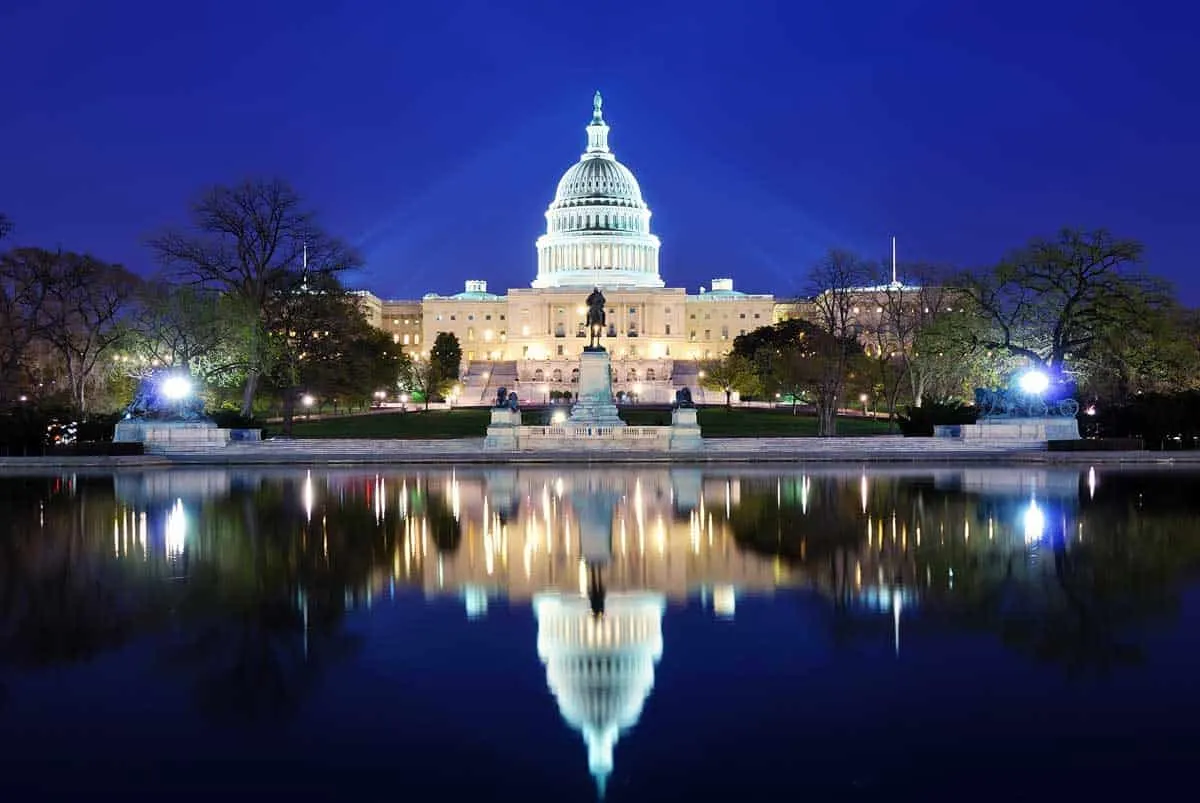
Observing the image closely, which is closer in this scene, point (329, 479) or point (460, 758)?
point (460, 758)

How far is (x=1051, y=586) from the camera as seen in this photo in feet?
48.3

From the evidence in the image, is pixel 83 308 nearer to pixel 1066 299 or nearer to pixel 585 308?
pixel 1066 299

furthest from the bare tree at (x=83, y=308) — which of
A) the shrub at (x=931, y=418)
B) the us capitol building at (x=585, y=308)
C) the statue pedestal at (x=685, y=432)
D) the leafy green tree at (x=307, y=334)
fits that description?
the us capitol building at (x=585, y=308)

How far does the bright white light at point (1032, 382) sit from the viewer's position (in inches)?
1818

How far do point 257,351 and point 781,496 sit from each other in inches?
1247

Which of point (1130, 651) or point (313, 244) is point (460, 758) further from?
point (313, 244)

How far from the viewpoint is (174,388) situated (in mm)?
46031

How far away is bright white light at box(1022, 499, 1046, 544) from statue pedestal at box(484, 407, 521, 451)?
22.6 meters

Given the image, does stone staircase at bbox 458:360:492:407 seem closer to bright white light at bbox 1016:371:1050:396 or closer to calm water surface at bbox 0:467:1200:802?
bright white light at bbox 1016:371:1050:396

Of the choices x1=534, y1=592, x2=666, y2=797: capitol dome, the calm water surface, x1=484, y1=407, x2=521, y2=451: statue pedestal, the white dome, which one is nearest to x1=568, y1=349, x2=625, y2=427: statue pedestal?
A: x1=484, y1=407, x2=521, y2=451: statue pedestal

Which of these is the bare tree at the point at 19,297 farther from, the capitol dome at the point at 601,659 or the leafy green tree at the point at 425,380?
the capitol dome at the point at 601,659

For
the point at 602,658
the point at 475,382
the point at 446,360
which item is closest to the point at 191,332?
the point at 602,658

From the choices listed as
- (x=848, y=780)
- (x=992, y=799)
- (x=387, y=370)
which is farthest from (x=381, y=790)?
(x=387, y=370)

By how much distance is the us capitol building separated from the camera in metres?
152
